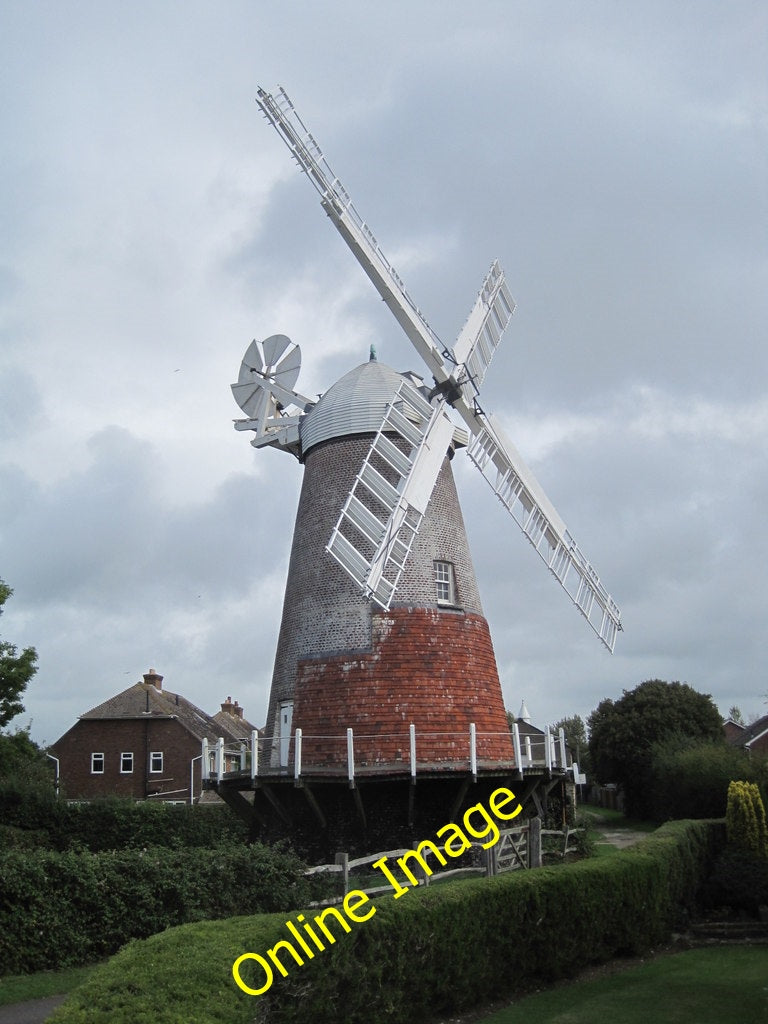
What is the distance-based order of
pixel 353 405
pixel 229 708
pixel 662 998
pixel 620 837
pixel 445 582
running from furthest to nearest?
pixel 229 708
pixel 620 837
pixel 353 405
pixel 445 582
pixel 662 998

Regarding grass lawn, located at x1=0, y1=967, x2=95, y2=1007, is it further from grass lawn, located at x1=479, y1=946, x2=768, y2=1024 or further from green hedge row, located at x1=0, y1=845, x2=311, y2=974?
grass lawn, located at x1=479, y1=946, x2=768, y2=1024

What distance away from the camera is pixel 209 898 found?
1222 centimetres

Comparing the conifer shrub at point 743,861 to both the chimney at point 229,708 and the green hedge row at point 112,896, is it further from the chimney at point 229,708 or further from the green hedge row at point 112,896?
the chimney at point 229,708

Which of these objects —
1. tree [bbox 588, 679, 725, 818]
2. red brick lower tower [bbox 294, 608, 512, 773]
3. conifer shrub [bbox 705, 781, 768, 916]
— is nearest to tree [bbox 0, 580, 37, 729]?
red brick lower tower [bbox 294, 608, 512, 773]

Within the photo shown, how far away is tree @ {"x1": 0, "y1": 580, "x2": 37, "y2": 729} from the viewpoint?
24859 mm

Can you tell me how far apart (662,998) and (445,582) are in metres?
9.74

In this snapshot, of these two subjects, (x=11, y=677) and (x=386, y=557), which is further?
(x=11, y=677)

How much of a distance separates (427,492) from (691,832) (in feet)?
26.7

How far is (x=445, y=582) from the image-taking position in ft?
64.4

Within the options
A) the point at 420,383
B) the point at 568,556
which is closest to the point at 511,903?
the point at 568,556

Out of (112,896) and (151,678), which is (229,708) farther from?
(112,896)

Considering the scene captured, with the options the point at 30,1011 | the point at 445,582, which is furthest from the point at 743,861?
the point at 30,1011

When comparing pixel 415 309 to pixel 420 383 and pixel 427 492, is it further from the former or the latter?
pixel 427 492

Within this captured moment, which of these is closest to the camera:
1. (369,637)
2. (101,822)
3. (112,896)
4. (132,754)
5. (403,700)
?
(112,896)
